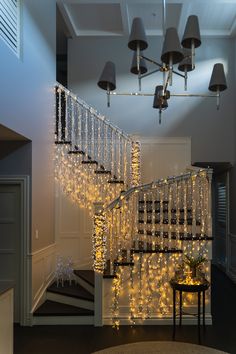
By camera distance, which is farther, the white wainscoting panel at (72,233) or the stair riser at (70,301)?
the white wainscoting panel at (72,233)

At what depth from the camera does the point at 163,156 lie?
292 inches

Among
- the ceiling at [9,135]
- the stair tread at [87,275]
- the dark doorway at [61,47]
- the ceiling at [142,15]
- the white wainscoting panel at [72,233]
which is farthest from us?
the dark doorway at [61,47]

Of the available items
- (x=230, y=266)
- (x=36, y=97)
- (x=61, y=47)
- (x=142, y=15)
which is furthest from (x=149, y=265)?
(x=61, y=47)

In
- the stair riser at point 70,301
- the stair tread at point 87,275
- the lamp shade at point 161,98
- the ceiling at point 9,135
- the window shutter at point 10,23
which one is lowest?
the stair riser at point 70,301

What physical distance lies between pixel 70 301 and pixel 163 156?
144 inches

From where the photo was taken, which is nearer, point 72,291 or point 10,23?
point 10,23

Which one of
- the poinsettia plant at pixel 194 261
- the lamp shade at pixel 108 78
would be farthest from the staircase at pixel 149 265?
the lamp shade at pixel 108 78

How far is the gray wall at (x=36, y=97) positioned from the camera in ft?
13.2

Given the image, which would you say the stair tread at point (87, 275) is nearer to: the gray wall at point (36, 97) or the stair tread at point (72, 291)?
the stair tread at point (72, 291)

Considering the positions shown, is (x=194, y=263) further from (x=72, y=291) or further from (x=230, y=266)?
(x=230, y=266)

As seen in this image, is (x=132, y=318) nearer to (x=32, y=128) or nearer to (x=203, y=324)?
(x=203, y=324)

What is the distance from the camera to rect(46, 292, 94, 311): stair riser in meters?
5.01

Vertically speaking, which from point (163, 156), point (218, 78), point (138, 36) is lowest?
point (163, 156)

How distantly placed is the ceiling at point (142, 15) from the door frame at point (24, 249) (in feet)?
11.9
